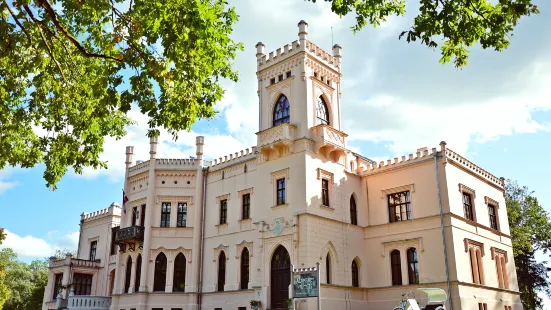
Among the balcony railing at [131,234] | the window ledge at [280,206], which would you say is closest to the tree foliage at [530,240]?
the window ledge at [280,206]

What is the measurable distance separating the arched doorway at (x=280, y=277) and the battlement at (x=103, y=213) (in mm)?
15361

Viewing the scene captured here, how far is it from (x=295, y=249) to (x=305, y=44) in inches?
413

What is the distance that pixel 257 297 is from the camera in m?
24.4

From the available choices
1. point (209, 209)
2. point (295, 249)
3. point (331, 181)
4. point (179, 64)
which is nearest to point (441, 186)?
point (331, 181)

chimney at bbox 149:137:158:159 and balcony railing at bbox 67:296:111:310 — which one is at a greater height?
chimney at bbox 149:137:158:159

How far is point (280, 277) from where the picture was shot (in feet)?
78.3

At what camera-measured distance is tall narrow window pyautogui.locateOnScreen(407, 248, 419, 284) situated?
24219 millimetres

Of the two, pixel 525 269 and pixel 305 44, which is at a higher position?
pixel 305 44

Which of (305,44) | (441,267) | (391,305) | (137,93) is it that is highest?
(305,44)

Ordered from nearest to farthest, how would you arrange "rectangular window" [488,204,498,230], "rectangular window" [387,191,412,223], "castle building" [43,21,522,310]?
"castle building" [43,21,522,310] → "rectangular window" [387,191,412,223] → "rectangular window" [488,204,498,230]

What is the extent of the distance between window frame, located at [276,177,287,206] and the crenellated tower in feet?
4.62

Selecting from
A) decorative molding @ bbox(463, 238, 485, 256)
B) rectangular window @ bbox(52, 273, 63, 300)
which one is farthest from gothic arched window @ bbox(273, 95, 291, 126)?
rectangular window @ bbox(52, 273, 63, 300)

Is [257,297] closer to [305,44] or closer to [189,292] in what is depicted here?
[189,292]

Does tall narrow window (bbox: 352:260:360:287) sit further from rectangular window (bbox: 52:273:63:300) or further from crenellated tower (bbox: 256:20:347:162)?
rectangular window (bbox: 52:273:63:300)
